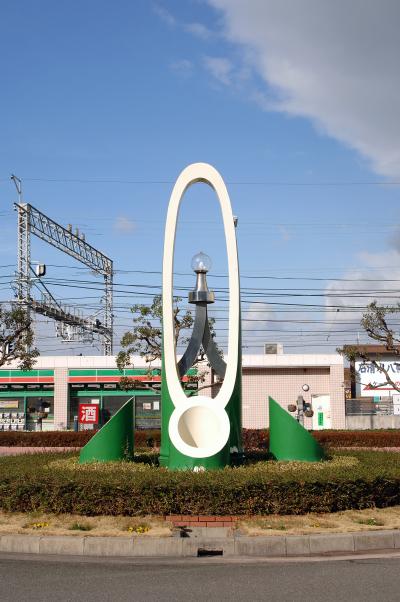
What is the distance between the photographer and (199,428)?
37.5 feet

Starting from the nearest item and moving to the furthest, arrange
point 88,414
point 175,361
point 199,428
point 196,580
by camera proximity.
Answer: point 196,580
point 199,428
point 175,361
point 88,414

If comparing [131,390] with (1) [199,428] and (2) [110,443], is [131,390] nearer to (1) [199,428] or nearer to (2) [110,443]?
(2) [110,443]

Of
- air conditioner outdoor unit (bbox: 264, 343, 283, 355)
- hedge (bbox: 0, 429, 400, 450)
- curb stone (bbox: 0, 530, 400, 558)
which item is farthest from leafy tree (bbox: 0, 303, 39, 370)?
curb stone (bbox: 0, 530, 400, 558)

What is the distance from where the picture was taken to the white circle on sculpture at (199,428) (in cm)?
1084

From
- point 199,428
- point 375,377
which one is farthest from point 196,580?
point 375,377

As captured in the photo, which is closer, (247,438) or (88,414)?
(247,438)

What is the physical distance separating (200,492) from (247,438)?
12.9 m

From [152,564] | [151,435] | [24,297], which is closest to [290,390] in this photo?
[151,435]

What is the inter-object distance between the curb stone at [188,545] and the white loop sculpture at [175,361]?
10.2ft

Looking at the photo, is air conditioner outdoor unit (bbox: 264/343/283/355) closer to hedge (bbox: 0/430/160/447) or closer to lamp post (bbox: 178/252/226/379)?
hedge (bbox: 0/430/160/447)

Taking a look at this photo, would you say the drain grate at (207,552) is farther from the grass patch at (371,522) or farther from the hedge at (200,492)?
the grass patch at (371,522)

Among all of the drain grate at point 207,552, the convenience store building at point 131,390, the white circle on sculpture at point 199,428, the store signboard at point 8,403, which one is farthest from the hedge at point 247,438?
the drain grate at point 207,552

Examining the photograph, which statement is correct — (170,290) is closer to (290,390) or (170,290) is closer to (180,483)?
(180,483)

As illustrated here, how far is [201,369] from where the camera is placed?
31.5 meters
